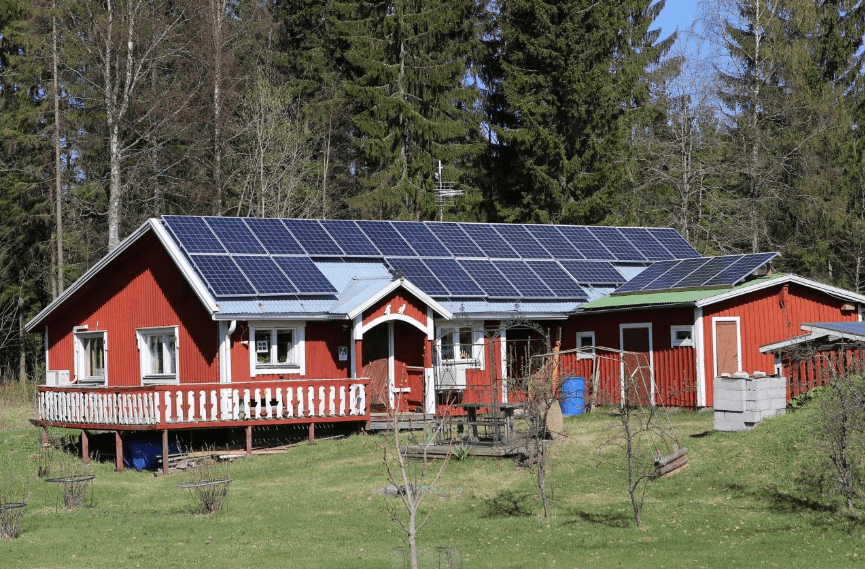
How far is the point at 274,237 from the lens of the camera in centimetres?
3020

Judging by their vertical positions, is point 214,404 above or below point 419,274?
below

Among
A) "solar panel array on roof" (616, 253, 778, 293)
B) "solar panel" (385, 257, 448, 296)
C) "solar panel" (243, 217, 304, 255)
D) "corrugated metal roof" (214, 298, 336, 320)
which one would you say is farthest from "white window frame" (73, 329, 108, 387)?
"solar panel array on roof" (616, 253, 778, 293)

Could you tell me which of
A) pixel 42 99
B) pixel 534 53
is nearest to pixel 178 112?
pixel 42 99

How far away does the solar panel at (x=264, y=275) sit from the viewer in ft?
89.4

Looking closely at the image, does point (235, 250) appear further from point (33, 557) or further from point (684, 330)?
point (33, 557)

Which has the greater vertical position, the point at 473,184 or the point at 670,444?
the point at 473,184

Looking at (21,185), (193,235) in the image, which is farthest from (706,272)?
(21,185)

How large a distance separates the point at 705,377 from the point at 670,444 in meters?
5.41

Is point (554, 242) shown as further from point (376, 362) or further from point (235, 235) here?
point (235, 235)

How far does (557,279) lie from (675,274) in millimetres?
3342

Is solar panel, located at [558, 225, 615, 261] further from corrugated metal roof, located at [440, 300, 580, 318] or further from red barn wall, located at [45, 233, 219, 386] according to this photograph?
red barn wall, located at [45, 233, 219, 386]

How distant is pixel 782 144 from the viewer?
159 ft

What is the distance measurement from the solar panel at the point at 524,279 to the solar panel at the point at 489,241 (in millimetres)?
515

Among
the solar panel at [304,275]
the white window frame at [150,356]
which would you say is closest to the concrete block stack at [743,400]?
the solar panel at [304,275]
